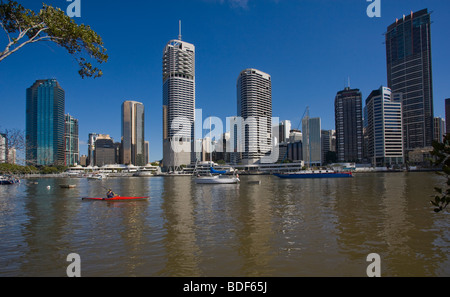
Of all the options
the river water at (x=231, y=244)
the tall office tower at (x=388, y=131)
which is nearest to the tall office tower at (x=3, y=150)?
the river water at (x=231, y=244)

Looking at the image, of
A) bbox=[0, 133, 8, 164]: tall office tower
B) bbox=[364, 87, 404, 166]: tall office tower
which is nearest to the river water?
bbox=[0, 133, 8, 164]: tall office tower

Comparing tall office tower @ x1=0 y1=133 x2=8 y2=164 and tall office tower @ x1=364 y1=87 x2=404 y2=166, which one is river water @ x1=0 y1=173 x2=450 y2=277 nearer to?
tall office tower @ x1=0 y1=133 x2=8 y2=164

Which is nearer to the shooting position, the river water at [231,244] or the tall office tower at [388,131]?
the river water at [231,244]

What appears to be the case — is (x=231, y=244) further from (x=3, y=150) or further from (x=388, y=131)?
(x=388, y=131)

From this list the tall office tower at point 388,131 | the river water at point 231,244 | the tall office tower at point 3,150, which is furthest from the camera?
the tall office tower at point 388,131

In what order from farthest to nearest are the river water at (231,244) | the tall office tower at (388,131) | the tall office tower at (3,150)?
the tall office tower at (388,131)
the tall office tower at (3,150)
the river water at (231,244)

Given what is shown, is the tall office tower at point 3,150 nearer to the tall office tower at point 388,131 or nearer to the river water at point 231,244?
the river water at point 231,244

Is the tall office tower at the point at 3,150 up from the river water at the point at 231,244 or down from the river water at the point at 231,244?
up

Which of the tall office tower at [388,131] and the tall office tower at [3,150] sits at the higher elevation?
the tall office tower at [388,131]

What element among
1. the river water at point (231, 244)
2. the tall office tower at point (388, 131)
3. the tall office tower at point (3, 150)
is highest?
the tall office tower at point (388, 131)

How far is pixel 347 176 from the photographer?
99.5m
